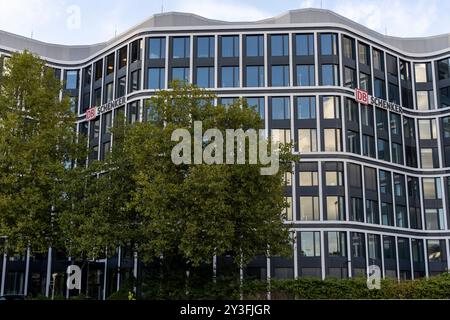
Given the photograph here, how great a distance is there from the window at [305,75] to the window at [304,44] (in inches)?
63.8

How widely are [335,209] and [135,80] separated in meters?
27.2

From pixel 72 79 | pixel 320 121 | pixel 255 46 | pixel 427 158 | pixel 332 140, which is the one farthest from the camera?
pixel 72 79

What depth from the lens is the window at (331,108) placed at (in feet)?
→ 204

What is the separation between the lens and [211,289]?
36.9m

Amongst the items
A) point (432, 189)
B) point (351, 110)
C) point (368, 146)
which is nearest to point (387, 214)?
point (368, 146)

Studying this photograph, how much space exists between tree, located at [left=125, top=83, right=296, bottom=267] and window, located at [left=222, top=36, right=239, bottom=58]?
84.9 feet

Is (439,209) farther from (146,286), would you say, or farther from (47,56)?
(47,56)

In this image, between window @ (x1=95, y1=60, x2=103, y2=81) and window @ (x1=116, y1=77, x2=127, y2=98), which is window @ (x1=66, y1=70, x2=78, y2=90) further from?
window @ (x1=116, y1=77, x2=127, y2=98)

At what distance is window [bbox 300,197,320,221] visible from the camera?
195ft

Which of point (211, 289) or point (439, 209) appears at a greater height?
point (439, 209)

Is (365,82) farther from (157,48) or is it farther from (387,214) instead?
(157,48)

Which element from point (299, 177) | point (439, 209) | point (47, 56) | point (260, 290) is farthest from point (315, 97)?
point (47, 56)

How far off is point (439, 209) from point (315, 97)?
2155cm

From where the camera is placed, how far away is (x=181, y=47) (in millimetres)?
64500
